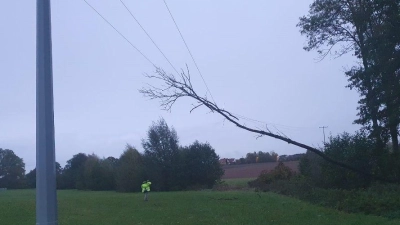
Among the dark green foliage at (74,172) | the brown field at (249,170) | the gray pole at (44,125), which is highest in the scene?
the dark green foliage at (74,172)

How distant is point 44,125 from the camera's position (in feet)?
31.3

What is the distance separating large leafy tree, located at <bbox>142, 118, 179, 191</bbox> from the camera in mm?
84062

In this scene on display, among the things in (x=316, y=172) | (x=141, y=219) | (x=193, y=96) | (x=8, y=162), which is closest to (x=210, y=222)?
(x=141, y=219)

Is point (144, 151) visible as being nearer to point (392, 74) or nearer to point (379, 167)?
point (379, 167)

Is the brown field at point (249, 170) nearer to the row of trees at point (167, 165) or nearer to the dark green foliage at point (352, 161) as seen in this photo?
the row of trees at point (167, 165)

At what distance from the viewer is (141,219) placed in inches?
1208

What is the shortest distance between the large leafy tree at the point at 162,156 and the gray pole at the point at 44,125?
244 feet

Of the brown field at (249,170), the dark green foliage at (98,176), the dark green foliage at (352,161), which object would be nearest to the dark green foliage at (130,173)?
the dark green foliage at (98,176)

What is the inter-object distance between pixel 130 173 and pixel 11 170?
4042 cm

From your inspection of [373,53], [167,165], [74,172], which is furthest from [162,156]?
[373,53]

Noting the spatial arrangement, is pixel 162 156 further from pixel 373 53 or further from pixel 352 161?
pixel 373 53

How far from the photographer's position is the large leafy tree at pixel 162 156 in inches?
3310

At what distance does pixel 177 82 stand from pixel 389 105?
93.2 feet

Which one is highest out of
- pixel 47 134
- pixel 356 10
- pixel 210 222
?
pixel 356 10
